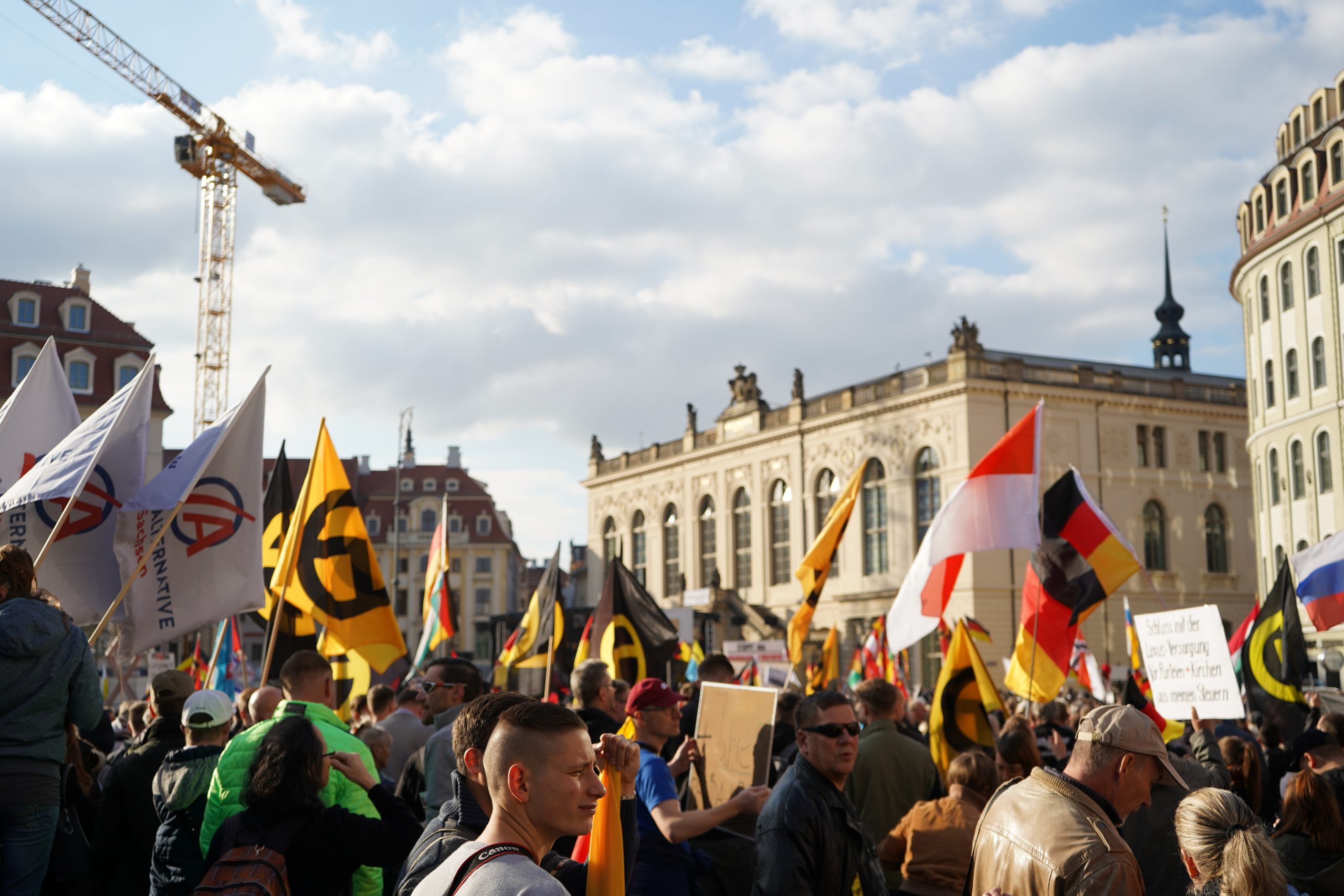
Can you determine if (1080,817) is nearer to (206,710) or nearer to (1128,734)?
(1128,734)

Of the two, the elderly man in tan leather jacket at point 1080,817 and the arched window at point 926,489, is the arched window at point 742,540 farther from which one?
the elderly man in tan leather jacket at point 1080,817

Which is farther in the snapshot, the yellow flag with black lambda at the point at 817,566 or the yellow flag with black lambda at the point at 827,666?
the yellow flag with black lambda at the point at 827,666

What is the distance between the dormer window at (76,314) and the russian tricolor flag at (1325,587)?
1831 inches

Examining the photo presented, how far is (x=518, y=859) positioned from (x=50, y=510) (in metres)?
6.82

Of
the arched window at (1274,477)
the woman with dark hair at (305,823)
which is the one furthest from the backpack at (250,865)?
the arched window at (1274,477)

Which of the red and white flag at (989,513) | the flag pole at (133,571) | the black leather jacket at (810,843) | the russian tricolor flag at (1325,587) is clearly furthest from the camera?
the russian tricolor flag at (1325,587)

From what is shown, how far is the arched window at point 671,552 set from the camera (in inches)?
2486

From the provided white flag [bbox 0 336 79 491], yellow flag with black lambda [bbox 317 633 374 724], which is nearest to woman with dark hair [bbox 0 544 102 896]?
white flag [bbox 0 336 79 491]

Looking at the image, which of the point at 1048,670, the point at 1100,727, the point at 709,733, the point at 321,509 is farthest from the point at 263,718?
the point at 1048,670

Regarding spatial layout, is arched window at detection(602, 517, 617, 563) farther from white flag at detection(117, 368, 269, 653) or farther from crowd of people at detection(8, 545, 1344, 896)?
crowd of people at detection(8, 545, 1344, 896)

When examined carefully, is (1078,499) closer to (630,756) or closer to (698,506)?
(630,756)

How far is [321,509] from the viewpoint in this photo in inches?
444

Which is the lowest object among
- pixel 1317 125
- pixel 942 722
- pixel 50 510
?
pixel 942 722

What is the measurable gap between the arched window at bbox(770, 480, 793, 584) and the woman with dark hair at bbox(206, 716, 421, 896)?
169 feet
